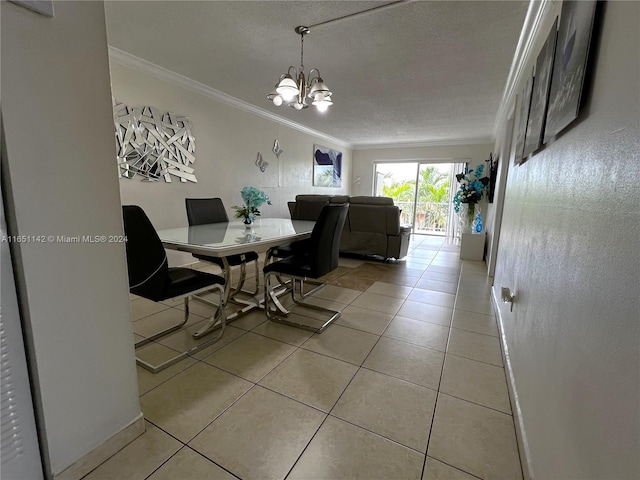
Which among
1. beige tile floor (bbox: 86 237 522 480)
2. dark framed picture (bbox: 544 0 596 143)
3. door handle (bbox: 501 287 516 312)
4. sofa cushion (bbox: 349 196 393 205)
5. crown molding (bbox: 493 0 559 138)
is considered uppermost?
crown molding (bbox: 493 0 559 138)

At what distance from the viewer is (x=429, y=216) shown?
7.63 meters

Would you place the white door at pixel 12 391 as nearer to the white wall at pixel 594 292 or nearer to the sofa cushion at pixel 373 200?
the white wall at pixel 594 292

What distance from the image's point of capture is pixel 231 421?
133cm

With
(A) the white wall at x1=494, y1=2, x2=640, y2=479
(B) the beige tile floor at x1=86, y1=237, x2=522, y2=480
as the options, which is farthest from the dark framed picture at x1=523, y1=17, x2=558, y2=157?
(B) the beige tile floor at x1=86, y1=237, x2=522, y2=480

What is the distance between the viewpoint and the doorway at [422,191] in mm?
7410

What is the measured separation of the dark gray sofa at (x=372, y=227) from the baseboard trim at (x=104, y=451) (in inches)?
111

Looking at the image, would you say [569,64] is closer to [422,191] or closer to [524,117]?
[524,117]

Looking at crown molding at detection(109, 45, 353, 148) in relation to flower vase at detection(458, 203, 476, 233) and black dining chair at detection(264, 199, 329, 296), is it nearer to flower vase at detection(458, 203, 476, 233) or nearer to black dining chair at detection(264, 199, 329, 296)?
black dining chair at detection(264, 199, 329, 296)

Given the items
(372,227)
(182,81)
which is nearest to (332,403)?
(372,227)

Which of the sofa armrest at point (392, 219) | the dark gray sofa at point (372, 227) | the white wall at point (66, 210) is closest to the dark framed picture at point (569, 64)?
the white wall at point (66, 210)

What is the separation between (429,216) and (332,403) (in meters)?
6.90

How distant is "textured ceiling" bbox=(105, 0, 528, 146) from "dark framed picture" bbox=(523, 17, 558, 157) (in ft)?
2.71

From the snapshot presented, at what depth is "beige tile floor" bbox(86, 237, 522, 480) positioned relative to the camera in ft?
3.71

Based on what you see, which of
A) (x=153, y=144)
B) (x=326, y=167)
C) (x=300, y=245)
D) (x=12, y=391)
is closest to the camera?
(x=12, y=391)
